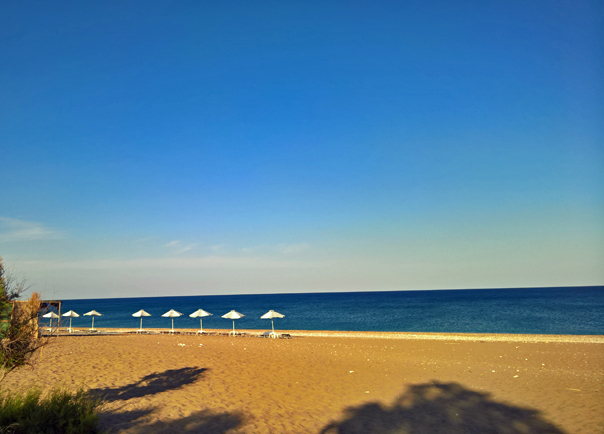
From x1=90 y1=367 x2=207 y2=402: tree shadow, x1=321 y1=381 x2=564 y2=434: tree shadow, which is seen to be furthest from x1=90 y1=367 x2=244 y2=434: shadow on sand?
x1=321 y1=381 x2=564 y2=434: tree shadow

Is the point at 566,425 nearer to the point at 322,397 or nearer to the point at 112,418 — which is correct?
the point at 322,397

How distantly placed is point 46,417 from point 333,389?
7.98 m

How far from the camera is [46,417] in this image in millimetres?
6031

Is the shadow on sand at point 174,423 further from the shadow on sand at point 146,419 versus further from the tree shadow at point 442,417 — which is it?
the tree shadow at point 442,417

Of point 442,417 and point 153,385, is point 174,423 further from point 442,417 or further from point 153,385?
point 442,417

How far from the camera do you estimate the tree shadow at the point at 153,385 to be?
1018 cm

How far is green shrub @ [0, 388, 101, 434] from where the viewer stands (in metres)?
5.77

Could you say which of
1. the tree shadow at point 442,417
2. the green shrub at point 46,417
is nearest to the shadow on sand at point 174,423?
the green shrub at point 46,417

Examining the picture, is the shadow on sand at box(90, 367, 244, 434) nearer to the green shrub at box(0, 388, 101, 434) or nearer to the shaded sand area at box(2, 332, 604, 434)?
the shaded sand area at box(2, 332, 604, 434)

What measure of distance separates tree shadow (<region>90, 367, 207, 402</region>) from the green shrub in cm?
355

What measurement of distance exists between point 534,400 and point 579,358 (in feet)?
32.3

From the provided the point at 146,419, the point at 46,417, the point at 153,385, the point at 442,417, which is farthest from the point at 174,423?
the point at 442,417

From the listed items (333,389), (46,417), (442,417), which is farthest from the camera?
(333,389)

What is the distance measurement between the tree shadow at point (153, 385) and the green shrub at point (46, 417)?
3.55m
